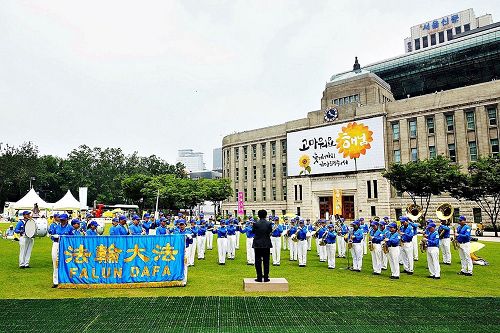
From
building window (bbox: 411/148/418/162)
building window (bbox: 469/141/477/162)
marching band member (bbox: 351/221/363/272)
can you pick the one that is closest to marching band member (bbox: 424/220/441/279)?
marching band member (bbox: 351/221/363/272)

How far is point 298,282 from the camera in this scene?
34.7 ft

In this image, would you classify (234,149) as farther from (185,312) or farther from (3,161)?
(185,312)

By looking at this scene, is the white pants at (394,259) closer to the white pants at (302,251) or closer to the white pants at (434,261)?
the white pants at (434,261)

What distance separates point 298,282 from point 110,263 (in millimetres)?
4945

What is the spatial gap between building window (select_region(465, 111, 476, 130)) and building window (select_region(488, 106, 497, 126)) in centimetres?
132

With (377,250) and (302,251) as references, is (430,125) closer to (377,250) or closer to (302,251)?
(302,251)

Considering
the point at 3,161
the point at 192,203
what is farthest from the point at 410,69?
the point at 3,161

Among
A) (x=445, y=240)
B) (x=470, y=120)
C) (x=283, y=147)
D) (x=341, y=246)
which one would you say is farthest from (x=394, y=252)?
(x=283, y=147)

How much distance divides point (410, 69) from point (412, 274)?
5682 cm

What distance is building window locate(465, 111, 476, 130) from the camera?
36.0 meters

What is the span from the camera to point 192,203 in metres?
50.9

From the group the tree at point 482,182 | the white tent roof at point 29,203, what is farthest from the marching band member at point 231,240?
the white tent roof at point 29,203

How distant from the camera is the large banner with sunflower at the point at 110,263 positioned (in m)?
9.46

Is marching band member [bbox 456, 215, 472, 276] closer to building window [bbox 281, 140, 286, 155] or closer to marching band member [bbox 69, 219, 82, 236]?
marching band member [bbox 69, 219, 82, 236]
